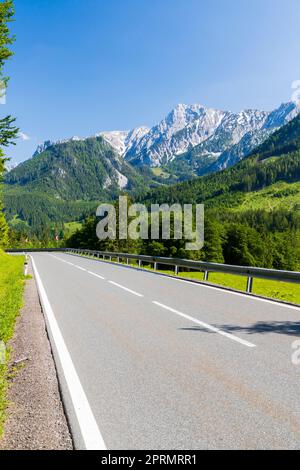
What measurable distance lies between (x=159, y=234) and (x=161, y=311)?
168 feet

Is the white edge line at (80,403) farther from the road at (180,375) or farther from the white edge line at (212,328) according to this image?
the white edge line at (212,328)

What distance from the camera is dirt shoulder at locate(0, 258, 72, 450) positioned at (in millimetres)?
3291

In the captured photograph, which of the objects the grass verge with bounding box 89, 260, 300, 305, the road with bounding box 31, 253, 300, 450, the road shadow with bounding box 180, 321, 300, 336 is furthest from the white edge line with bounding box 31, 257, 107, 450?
the grass verge with bounding box 89, 260, 300, 305

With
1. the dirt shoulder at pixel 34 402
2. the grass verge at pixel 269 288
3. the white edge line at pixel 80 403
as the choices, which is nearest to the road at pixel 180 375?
the white edge line at pixel 80 403

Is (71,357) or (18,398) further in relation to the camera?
(71,357)

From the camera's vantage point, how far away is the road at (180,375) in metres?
3.29

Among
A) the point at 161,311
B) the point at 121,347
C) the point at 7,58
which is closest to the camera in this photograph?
Result: the point at 121,347

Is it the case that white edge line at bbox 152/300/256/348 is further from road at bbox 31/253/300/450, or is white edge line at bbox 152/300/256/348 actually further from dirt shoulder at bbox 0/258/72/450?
dirt shoulder at bbox 0/258/72/450

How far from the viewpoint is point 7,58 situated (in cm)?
1571

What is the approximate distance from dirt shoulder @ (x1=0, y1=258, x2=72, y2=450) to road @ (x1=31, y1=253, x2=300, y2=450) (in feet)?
0.49

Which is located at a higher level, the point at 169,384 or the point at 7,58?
the point at 7,58

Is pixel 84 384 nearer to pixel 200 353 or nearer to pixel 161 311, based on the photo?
pixel 200 353

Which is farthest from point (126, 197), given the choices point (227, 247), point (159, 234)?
point (227, 247)

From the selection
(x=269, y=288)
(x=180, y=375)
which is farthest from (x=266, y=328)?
(x=269, y=288)
